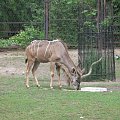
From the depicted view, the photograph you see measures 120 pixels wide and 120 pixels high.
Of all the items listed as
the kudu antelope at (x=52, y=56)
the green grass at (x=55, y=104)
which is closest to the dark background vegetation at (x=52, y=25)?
the kudu antelope at (x=52, y=56)

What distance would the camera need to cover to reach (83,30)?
47.9 feet

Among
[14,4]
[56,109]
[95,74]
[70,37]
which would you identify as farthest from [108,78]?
[14,4]

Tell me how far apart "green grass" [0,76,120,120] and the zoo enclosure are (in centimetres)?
257

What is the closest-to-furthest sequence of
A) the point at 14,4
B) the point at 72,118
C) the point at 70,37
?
the point at 72,118 < the point at 70,37 < the point at 14,4

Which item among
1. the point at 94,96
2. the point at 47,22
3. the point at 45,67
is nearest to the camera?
the point at 94,96

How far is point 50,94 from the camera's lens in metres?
10.0

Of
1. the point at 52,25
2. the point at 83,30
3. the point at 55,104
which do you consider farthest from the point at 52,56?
the point at 52,25

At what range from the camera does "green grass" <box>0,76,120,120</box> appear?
7.60m

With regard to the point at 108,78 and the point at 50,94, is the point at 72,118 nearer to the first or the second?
the point at 50,94

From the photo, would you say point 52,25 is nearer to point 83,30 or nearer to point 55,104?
point 83,30

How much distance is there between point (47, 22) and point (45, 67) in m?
3.50

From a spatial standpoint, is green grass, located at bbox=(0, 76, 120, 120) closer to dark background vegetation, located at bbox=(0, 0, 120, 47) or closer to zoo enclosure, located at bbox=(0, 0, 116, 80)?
zoo enclosure, located at bbox=(0, 0, 116, 80)

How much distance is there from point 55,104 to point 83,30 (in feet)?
20.4

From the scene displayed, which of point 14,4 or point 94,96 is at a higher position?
point 14,4
